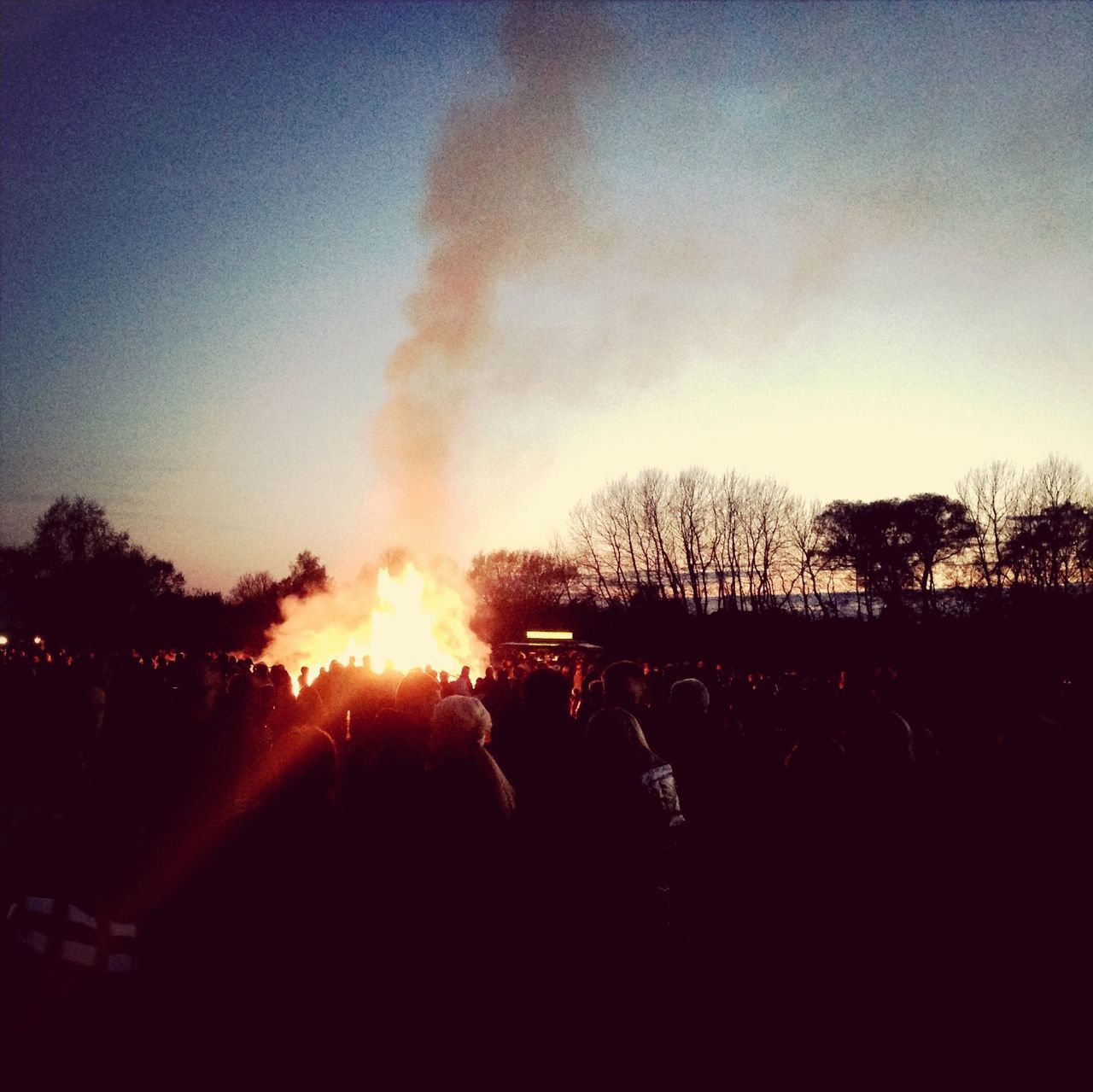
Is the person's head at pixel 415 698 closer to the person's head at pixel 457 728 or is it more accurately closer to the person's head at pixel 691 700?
the person's head at pixel 691 700

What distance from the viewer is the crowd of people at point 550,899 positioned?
8.89ft

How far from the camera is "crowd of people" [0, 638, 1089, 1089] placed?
8.89 ft

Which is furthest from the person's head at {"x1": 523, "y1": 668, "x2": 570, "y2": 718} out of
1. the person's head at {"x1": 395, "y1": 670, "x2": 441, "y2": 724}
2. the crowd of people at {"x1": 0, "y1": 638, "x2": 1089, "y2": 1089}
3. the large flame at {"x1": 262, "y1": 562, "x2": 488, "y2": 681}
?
the large flame at {"x1": 262, "y1": 562, "x2": 488, "y2": 681}

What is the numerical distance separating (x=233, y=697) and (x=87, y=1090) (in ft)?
14.0

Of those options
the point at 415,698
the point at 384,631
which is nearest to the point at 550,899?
the point at 415,698

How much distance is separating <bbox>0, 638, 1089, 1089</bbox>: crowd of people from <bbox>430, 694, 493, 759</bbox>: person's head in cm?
1

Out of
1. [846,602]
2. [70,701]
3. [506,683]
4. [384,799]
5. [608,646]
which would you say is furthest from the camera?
[846,602]

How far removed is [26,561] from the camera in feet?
196

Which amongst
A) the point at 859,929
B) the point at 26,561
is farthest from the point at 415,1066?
the point at 26,561

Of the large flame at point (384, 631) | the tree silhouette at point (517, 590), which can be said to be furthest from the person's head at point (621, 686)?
the tree silhouette at point (517, 590)

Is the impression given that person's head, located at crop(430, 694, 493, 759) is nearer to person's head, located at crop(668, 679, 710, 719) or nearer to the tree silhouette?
person's head, located at crop(668, 679, 710, 719)

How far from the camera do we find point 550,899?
4.18 m

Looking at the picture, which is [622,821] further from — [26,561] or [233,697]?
[26,561]

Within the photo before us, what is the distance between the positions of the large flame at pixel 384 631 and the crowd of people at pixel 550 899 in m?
15.7
